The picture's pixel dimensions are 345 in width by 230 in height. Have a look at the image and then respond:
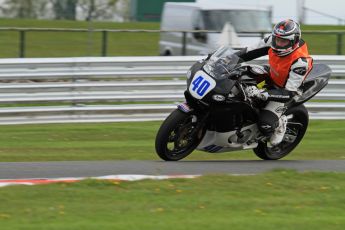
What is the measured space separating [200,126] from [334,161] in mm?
1905

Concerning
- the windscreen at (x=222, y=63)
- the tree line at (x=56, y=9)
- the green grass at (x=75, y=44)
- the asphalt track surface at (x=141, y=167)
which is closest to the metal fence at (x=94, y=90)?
the asphalt track surface at (x=141, y=167)

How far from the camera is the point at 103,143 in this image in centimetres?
1188

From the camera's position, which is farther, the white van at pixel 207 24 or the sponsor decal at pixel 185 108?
the white van at pixel 207 24

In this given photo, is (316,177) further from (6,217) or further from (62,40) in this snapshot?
(62,40)

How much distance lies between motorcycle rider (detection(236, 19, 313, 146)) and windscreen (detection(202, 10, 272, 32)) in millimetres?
11356

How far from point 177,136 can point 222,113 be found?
579 mm

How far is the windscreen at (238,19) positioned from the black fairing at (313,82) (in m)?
11.0

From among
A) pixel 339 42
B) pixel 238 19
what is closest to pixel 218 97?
pixel 339 42

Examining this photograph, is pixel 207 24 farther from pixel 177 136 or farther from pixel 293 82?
pixel 177 136

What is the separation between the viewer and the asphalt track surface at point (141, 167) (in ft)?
28.8

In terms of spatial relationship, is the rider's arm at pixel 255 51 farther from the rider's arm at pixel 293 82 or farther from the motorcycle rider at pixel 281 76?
the rider's arm at pixel 293 82

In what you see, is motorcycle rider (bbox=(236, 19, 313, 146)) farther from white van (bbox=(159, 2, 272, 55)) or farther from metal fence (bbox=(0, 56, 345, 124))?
white van (bbox=(159, 2, 272, 55))

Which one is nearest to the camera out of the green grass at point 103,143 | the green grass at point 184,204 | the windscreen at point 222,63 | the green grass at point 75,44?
the green grass at point 184,204

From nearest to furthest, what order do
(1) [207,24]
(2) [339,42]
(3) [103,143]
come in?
(3) [103,143] < (2) [339,42] < (1) [207,24]
